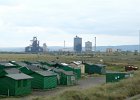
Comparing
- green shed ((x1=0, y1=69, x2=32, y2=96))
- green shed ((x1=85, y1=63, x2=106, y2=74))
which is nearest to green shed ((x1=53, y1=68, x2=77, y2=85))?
green shed ((x1=0, y1=69, x2=32, y2=96))

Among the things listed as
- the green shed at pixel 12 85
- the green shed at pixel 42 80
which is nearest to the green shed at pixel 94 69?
the green shed at pixel 42 80

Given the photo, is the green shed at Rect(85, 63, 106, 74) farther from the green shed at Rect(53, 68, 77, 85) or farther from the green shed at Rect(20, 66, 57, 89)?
the green shed at Rect(20, 66, 57, 89)

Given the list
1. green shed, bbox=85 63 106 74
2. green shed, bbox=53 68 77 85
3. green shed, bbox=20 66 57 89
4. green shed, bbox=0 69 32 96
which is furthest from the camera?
green shed, bbox=85 63 106 74

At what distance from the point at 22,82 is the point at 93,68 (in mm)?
31981

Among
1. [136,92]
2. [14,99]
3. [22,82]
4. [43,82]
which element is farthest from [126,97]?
[43,82]

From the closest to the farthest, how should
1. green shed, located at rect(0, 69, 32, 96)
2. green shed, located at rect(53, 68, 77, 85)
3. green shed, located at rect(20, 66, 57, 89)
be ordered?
green shed, located at rect(0, 69, 32, 96) < green shed, located at rect(20, 66, 57, 89) < green shed, located at rect(53, 68, 77, 85)

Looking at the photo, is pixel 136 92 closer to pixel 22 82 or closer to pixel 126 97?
pixel 126 97

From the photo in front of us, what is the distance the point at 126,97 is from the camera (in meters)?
Answer: 26.6

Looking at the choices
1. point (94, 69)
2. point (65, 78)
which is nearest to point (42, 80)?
point (65, 78)

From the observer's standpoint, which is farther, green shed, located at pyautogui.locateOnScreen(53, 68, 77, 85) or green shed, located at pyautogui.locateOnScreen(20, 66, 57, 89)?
green shed, located at pyautogui.locateOnScreen(53, 68, 77, 85)

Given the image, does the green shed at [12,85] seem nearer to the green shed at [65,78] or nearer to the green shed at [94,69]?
the green shed at [65,78]

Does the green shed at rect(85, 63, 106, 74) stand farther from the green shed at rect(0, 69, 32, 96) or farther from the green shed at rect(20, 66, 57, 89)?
the green shed at rect(0, 69, 32, 96)

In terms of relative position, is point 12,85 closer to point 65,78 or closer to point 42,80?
point 42,80

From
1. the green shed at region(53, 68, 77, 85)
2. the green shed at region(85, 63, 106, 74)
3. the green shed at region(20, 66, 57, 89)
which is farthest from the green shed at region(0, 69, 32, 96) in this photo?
the green shed at region(85, 63, 106, 74)
